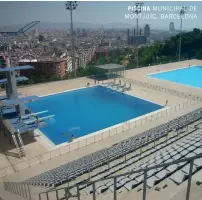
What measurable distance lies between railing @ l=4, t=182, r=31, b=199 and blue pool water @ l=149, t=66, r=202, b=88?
88.6ft

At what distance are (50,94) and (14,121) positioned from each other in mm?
11396

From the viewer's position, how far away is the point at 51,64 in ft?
145

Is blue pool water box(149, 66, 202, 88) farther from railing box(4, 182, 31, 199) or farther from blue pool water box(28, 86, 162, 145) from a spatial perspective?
railing box(4, 182, 31, 199)

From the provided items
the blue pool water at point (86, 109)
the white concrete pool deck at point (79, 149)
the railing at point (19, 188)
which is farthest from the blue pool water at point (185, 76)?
the railing at point (19, 188)

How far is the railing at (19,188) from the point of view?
29.9 ft

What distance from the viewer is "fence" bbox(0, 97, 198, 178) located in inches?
523

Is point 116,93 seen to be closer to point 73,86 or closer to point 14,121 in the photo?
point 73,86

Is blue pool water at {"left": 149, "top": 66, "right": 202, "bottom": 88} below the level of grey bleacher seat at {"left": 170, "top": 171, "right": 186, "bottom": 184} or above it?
below

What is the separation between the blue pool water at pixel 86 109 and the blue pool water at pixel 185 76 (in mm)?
10706

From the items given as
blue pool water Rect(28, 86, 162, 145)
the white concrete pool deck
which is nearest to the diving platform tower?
the white concrete pool deck

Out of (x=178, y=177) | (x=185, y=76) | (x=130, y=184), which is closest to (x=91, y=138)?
(x=130, y=184)

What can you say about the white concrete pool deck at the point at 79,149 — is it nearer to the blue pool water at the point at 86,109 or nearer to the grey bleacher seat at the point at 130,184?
the blue pool water at the point at 86,109

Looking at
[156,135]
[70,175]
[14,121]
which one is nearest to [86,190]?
[70,175]

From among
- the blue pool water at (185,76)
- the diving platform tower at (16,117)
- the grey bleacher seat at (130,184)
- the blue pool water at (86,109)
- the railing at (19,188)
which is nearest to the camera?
the grey bleacher seat at (130,184)
